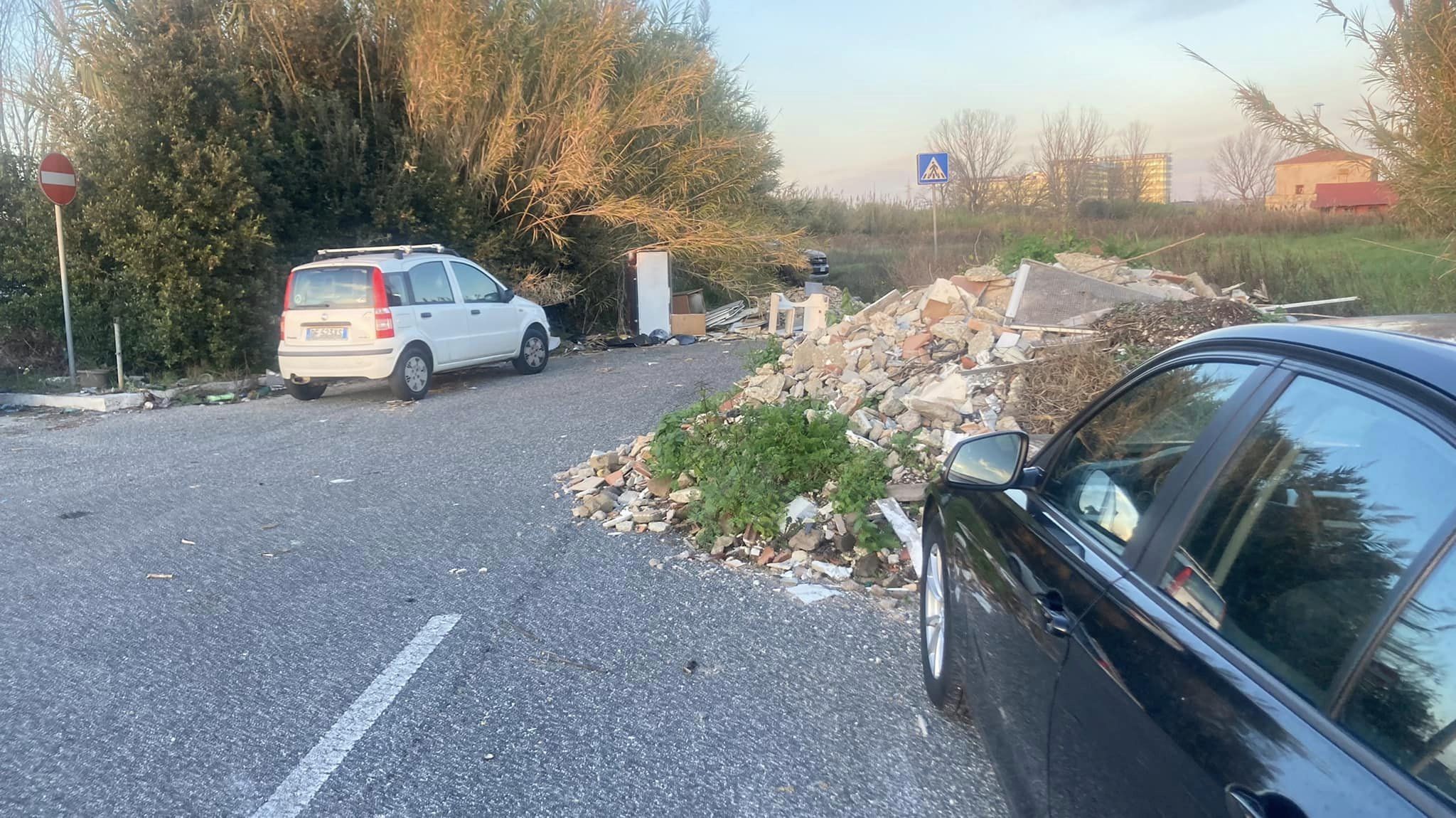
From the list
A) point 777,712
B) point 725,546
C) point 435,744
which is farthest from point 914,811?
point 725,546

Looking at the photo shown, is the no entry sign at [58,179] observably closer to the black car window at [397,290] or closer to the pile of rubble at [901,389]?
the black car window at [397,290]

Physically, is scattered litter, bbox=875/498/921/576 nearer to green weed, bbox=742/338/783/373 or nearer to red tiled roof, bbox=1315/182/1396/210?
red tiled roof, bbox=1315/182/1396/210

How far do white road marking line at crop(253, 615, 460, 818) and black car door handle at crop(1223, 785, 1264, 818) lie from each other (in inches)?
114

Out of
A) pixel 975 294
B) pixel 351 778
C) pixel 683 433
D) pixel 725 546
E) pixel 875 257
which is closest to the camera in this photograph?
pixel 351 778

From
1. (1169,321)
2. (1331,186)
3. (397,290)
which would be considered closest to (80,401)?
(397,290)

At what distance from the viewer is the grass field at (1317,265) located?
28.9 ft

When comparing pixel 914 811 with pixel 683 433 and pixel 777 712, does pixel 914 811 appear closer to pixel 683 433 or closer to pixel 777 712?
pixel 777 712

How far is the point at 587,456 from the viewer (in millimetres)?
9234

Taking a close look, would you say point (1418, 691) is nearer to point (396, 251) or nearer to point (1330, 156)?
point (1330, 156)

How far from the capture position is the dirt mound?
8.13m

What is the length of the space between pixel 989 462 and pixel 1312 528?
1.37m

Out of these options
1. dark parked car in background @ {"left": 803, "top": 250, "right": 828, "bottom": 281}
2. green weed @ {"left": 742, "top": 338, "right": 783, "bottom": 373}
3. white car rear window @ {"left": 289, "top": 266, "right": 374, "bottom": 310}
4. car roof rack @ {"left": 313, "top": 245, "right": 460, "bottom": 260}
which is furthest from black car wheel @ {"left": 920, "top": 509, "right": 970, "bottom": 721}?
dark parked car in background @ {"left": 803, "top": 250, "right": 828, "bottom": 281}

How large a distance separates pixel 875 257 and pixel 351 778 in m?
30.0

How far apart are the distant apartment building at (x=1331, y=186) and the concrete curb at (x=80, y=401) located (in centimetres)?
1312
